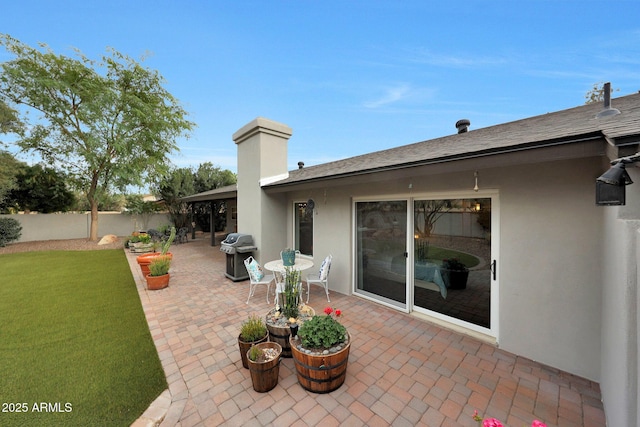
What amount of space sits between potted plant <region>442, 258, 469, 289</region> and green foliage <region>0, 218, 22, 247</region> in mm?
21106

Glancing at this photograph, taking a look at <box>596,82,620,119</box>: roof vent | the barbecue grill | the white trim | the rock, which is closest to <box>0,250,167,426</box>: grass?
the barbecue grill

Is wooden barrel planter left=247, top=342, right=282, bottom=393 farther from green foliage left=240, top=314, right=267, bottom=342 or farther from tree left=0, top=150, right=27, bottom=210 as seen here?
tree left=0, top=150, right=27, bottom=210

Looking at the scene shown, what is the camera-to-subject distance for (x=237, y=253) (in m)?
6.75

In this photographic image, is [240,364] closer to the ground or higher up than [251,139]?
closer to the ground

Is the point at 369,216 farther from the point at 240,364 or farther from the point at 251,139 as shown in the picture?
the point at 251,139

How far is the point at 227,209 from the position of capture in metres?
18.8

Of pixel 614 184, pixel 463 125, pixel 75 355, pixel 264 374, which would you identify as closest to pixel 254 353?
pixel 264 374

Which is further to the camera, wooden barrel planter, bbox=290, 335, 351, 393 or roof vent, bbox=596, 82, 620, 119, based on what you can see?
roof vent, bbox=596, 82, 620, 119

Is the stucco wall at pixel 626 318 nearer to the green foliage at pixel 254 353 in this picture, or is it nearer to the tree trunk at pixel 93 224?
the green foliage at pixel 254 353

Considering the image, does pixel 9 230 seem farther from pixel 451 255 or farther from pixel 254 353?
pixel 451 255

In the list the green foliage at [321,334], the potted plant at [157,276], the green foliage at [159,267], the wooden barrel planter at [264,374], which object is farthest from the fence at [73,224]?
the green foliage at [321,334]

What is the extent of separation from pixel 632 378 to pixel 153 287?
771 cm

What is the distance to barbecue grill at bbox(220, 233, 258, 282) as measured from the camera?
6.73 metres

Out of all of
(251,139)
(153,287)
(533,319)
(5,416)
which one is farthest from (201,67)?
(533,319)
